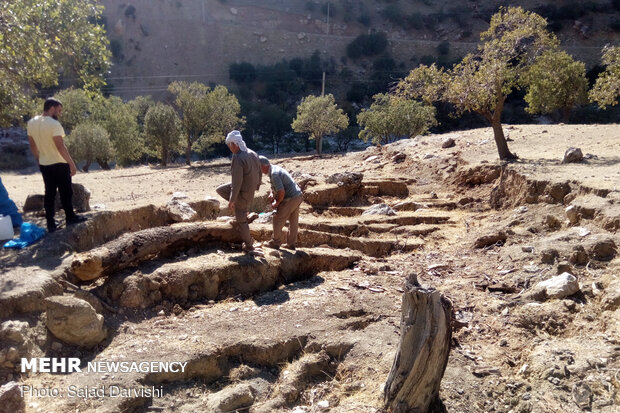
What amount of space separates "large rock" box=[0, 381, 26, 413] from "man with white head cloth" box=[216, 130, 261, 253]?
9.51 feet

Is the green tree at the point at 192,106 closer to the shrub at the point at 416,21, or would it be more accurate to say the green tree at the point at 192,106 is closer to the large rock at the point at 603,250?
the large rock at the point at 603,250

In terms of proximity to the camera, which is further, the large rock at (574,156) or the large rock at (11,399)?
the large rock at (574,156)

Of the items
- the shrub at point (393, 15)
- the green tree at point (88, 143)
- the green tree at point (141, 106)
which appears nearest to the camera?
the green tree at point (88, 143)

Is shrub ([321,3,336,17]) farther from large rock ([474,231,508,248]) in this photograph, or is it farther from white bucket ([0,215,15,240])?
white bucket ([0,215,15,240])

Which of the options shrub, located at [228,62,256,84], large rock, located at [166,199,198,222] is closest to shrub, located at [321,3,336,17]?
shrub, located at [228,62,256,84]

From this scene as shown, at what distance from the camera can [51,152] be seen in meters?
5.58

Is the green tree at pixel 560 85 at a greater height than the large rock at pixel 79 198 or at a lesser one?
greater

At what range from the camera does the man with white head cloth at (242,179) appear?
561 cm

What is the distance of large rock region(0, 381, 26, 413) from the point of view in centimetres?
326

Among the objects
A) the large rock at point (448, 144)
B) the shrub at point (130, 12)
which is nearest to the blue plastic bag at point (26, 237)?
the large rock at point (448, 144)

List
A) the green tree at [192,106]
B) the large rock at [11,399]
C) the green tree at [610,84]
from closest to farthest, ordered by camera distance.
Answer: the large rock at [11,399]
the green tree at [610,84]
the green tree at [192,106]

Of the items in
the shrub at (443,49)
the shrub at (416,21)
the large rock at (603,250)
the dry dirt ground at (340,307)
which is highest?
the shrub at (416,21)

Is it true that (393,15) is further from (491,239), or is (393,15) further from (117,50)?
(491,239)

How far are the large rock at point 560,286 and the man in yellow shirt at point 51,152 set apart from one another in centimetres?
538
